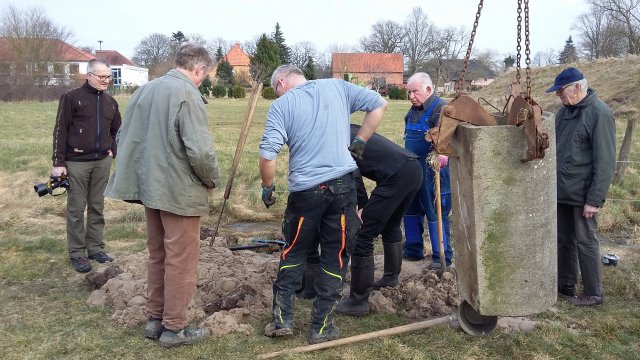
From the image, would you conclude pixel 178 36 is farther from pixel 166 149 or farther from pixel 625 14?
pixel 166 149

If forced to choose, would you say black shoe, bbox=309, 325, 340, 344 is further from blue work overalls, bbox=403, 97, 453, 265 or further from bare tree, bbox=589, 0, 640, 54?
bare tree, bbox=589, 0, 640, 54

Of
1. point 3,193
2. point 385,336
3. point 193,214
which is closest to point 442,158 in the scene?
point 385,336

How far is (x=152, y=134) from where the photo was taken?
4.00 meters

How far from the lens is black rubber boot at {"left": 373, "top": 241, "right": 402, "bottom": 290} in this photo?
5430mm

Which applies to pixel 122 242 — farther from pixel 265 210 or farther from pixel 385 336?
pixel 385 336

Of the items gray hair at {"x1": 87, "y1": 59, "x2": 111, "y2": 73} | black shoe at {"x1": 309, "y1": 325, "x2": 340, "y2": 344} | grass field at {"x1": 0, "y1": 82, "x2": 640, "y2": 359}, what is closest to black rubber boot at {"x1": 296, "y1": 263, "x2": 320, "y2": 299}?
grass field at {"x1": 0, "y1": 82, "x2": 640, "y2": 359}

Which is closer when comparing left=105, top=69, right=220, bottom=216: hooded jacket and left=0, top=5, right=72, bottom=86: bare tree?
left=105, top=69, right=220, bottom=216: hooded jacket

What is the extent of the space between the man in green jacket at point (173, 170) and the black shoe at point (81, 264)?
6.56 ft

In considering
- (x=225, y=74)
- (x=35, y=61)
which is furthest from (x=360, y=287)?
(x=225, y=74)

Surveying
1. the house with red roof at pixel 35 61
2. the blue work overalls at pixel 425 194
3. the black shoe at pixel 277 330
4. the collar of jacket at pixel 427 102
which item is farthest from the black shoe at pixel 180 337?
the house with red roof at pixel 35 61

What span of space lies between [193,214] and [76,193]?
2.63m

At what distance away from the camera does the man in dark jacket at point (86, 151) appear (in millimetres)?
5969

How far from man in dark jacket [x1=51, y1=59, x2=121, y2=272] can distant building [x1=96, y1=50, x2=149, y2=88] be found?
252ft

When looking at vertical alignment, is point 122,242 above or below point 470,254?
below
